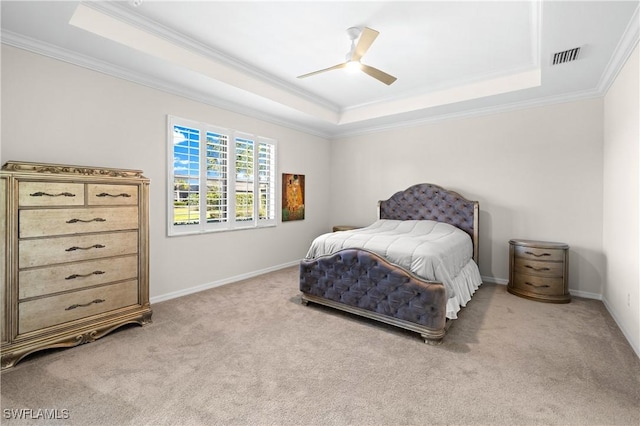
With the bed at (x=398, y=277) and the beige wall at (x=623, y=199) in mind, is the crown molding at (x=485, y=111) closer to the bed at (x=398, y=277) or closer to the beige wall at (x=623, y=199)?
the beige wall at (x=623, y=199)

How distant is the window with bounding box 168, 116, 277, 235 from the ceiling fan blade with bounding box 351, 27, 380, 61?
234 centimetres

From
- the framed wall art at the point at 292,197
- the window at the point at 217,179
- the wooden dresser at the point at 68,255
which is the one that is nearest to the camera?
the wooden dresser at the point at 68,255

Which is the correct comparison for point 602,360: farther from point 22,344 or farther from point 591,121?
point 22,344

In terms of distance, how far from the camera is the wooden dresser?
2281 mm

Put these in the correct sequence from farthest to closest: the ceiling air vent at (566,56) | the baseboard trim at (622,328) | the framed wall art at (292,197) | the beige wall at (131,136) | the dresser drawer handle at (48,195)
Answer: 1. the framed wall art at (292,197)
2. the ceiling air vent at (566,56)
3. the beige wall at (131,136)
4. the baseboard trim at (622,328)
5. the dresser drawer handle at (48,195)

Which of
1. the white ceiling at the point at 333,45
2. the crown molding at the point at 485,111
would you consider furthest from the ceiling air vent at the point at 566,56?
the crown molding at the point at 485,111

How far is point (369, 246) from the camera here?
3.26m

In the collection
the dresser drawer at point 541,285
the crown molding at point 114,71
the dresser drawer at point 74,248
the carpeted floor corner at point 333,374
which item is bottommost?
the carpeted floor corner at point 333,374

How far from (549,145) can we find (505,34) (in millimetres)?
1988

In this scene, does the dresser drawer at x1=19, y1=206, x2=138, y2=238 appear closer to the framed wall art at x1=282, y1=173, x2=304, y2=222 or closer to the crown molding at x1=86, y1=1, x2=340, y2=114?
the crown molding at x1=86, y1=1, x2=340, y2=114

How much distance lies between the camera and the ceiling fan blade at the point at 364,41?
258 centimetres

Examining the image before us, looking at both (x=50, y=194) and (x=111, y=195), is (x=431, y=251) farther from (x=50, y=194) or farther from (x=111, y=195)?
(x=50, y=194)

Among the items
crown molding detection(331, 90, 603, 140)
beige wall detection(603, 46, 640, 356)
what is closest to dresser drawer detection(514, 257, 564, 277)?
beige wall detection(603, 46, 640, 356)

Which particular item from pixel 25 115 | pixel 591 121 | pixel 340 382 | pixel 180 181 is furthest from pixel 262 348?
pixel 591 121
